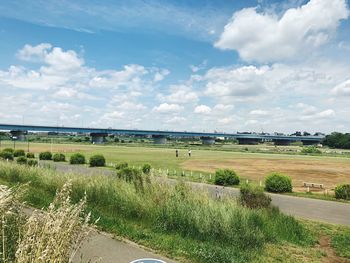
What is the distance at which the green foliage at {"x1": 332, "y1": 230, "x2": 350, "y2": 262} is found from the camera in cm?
929

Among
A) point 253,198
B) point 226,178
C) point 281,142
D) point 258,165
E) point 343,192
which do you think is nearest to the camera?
point 253,198

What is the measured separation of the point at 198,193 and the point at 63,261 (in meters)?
8.42

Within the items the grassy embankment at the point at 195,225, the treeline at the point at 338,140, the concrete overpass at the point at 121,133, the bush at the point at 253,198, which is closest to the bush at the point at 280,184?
the bush at the point at 253,198

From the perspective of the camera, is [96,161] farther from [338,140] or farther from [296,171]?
[338,140]

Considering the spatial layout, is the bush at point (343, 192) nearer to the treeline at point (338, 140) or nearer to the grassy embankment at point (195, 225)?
the grassy embankment at point (195, 225)

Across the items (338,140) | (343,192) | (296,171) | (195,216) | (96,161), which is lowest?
(296,171)

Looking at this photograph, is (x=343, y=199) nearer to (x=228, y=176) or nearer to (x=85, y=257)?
(x=228, y=176)

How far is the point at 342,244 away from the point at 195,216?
4674 millimetres

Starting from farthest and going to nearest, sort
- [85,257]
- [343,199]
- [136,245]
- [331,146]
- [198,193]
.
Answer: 1. [331,146]
2. [343,199]
3. [198,193]
4. [136,245]
5. [85,257]

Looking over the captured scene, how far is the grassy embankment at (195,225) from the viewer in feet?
26.8

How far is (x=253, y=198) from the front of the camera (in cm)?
1358

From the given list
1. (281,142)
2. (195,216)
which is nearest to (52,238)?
(195,216)

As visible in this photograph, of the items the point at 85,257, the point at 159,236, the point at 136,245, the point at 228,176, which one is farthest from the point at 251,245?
the point at 228,176

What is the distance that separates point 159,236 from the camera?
8883 millimetres
